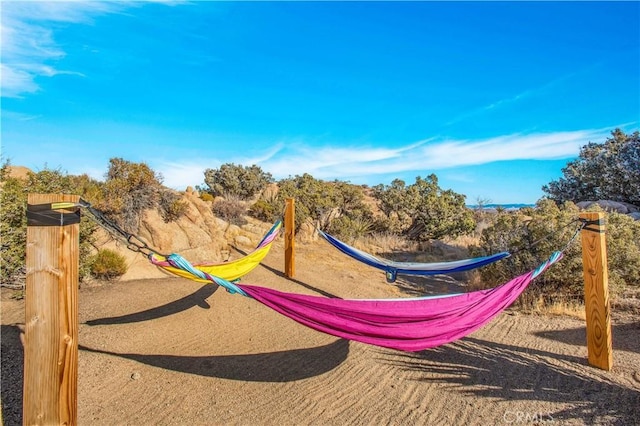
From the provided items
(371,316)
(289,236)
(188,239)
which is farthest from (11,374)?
(188,239)

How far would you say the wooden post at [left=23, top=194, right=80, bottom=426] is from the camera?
1.37 meters

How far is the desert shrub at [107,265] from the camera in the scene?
207 inches

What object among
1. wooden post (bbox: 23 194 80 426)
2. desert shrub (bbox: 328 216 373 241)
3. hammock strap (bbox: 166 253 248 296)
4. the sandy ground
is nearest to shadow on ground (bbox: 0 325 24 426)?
the sandy ground

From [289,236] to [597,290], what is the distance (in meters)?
3.69

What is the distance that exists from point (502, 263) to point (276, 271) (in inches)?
132

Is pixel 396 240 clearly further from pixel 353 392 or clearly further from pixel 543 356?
pixel 353 392

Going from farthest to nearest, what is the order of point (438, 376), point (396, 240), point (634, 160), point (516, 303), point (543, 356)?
point (634, 160) < point (396, 240) < point (516, 303) < point (543, 356) < point (438, 376)

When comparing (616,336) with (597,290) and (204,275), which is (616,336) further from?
(204,275)

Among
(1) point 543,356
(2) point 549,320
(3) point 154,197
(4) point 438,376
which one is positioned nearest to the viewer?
(4) point 438,376

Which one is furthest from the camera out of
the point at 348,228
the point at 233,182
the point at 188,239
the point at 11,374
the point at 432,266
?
the point at 233,182

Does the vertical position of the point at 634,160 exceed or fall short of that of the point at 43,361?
it exceeds it

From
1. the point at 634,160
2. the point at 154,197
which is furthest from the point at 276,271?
the point at 634,160

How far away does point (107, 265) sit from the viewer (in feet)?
17.3

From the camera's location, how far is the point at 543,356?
318 centimetres
